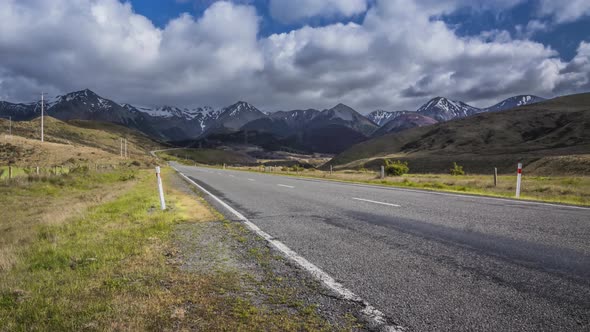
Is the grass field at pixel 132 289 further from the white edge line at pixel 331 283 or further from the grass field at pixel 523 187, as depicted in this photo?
the grass field at pixel 523 187

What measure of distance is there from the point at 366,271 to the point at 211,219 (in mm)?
5102

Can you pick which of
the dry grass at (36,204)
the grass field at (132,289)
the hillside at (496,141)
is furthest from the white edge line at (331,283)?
the hillside at (496,141)

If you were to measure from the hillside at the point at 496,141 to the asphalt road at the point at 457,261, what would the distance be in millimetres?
56803

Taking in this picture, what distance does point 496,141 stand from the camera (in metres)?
126

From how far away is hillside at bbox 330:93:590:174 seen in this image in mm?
79688

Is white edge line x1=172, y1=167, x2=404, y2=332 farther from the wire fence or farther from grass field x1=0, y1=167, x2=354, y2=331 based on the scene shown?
the wire fence

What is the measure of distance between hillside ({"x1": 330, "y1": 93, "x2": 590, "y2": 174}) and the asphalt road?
56803 mm

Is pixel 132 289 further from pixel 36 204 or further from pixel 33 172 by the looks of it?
pixel 33 172

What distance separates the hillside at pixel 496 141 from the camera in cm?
7969

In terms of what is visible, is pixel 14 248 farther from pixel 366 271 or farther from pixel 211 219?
pixel 366 271

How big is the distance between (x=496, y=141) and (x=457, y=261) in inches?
5572

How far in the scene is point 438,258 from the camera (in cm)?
479

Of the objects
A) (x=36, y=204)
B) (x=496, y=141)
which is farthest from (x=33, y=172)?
(x=496, y=141)

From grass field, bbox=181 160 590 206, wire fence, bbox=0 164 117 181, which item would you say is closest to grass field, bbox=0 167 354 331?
grass field, bbox=181 160 590 206
